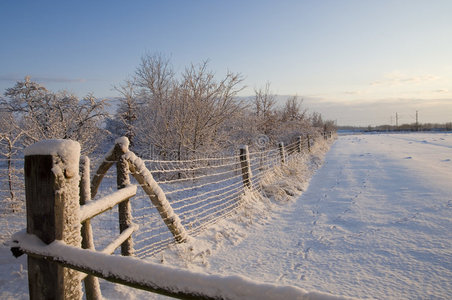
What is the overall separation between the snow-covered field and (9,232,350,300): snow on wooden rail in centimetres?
162

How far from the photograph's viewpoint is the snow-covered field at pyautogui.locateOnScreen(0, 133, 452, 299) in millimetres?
2793

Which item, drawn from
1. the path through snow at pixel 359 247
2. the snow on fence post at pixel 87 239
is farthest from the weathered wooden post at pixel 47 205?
the path through snow at pixel 359 247

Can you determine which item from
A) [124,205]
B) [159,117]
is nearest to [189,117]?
[159,117]

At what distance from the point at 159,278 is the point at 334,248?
3373 mm

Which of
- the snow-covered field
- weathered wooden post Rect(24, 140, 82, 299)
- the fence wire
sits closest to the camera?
weathered wooden post Rect(24, 140, 82, 299)

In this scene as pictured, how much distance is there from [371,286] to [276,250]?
133 cm

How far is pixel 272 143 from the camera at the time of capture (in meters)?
16.8

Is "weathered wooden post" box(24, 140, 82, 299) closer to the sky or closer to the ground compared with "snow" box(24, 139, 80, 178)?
closer to the ground

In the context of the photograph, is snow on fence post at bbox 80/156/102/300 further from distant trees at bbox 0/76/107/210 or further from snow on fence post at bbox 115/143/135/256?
distant trees at bbox 0/76/107/210

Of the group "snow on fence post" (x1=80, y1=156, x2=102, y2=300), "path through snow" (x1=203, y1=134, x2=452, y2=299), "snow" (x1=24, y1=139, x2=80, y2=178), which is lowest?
"path through snow" (x1=203, y1=134, x2=452, y2=299)

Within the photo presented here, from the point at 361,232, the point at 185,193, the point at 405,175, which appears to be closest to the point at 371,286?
the point at 361,232

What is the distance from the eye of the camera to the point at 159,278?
1.01m

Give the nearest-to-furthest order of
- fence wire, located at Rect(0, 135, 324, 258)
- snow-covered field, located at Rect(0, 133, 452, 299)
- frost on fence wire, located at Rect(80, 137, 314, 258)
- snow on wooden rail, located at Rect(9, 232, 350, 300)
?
snow on wooden rail, located at Rect(9, 232, 350, 300) → snow-covered field, located at Rect(0, 133, 452, 299) → fence wire, located at Rect(0, 135, 324, 258) → frost on fence wire, located at Rect(80, 137, 314, 258)

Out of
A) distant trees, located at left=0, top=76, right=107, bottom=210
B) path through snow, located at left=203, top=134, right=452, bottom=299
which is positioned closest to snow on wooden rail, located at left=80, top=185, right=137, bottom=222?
path through snow, located at left=203, top=134, right=452, bottom=299
